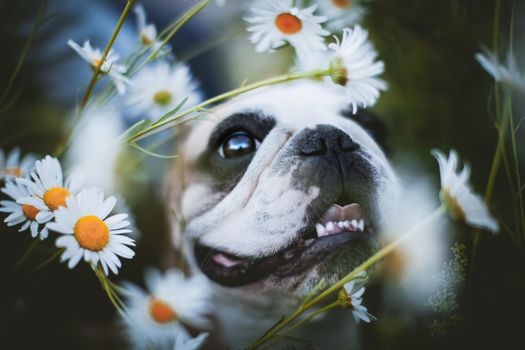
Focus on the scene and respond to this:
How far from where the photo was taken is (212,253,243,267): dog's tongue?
2.22 feet

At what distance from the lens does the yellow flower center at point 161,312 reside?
65cm

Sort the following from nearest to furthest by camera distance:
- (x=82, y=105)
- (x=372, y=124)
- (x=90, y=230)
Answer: (x=90, y=230) < (x=82, y=105) < (x=372, y=124)

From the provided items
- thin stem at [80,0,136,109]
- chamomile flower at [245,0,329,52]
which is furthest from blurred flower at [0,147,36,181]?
chamomile flower at [245,0,329,52]

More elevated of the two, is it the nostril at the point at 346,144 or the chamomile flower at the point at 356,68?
the chamomile flower at the point at 356,68

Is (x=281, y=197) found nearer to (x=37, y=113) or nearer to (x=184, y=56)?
(x=184, y=56)

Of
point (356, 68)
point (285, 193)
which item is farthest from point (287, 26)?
point (285, 193)

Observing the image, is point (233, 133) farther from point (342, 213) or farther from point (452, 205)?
point (452, 205)

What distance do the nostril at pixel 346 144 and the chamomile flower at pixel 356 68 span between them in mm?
49

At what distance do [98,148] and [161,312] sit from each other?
9.7 inches

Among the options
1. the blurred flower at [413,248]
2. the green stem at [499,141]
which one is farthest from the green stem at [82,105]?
the green stem at [499,141]

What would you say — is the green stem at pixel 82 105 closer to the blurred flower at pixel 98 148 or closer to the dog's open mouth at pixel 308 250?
the blurred flower at pixel 98 148

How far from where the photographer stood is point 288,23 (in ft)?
2.10

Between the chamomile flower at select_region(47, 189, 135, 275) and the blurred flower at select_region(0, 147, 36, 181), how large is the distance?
0.16m

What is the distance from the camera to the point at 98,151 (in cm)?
68
